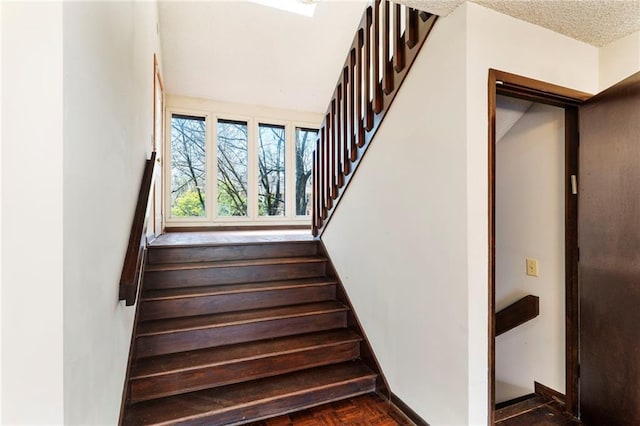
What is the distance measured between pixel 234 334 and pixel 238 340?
53 mm

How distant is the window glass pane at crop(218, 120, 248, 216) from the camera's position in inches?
202

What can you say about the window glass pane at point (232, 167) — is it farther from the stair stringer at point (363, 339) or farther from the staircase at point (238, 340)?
the stair stringer at point (363, 339)

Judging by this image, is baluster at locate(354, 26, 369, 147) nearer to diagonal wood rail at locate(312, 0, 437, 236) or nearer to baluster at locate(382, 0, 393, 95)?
diagonal wood rail at locate(312, 0, 437, 236)

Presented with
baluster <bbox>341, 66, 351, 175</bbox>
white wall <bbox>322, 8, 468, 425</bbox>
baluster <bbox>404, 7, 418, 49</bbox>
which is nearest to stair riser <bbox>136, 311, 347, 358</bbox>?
white wall <bbox>322, 8, 468, 425</bbox>

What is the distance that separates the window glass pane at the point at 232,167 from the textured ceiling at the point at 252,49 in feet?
1.60

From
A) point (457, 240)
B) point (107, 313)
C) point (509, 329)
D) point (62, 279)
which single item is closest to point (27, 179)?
point (62, 279)

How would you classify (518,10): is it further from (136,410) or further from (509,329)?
(136,410)

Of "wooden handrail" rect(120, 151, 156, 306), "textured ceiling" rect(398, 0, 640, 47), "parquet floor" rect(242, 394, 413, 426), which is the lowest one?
"parquet floor" rect(242, 394, 413, 426)

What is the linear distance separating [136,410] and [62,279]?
1411mm

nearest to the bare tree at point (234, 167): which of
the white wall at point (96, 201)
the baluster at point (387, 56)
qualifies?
the white wall at point (96, 201)

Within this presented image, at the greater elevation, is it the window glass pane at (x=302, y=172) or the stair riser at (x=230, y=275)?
the window glass pane at (x=302, y=172)

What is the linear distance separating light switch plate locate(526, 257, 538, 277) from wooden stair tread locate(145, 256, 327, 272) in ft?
5.24

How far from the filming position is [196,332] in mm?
2117

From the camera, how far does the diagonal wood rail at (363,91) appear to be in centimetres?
184
